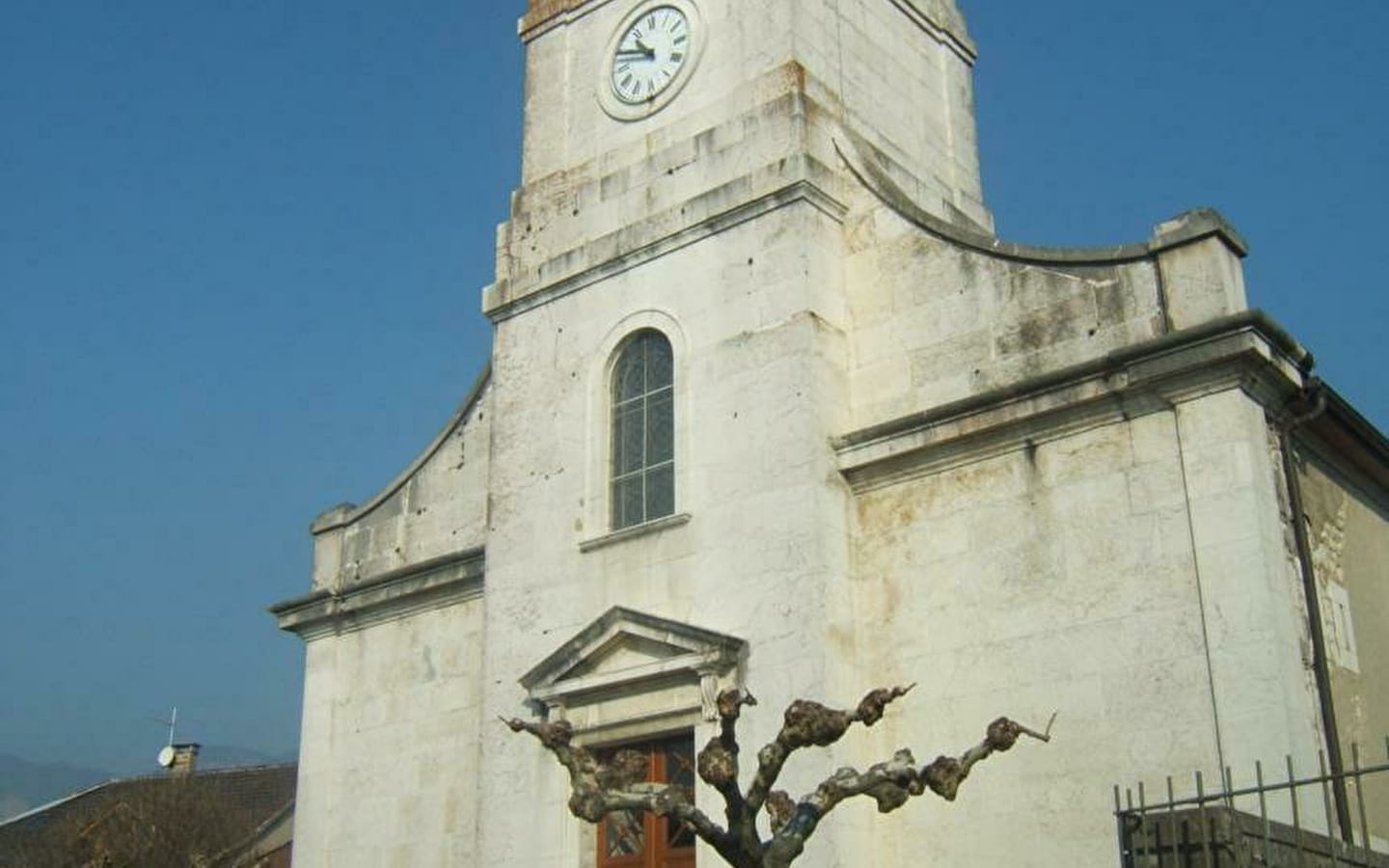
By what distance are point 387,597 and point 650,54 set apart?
6.67 meters

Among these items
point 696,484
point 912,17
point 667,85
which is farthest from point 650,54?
point 696,484

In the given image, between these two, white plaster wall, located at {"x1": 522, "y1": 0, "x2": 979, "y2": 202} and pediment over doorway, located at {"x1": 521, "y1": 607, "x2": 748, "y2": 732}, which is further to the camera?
white plaster wall, located at {"x1": 522, "y1": 0, "x2": 979, "y2": 202}

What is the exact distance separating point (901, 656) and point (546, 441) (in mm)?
4628

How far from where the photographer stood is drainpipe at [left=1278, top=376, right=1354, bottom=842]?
13117 mm

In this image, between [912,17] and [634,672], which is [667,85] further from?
[634,672]

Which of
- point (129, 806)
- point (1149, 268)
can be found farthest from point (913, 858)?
point (129, 806)

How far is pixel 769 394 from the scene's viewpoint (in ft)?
51.5

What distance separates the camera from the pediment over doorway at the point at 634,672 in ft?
49.2

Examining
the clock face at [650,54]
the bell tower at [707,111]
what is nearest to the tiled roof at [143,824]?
the bell tower at [707,111]

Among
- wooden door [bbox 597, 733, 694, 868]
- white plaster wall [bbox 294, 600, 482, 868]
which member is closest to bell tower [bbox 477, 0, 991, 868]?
wooden door [bbox 597, 733, 694, 868]

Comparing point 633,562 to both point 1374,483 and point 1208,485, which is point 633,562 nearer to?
point 1208,485

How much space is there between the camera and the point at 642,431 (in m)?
16.8

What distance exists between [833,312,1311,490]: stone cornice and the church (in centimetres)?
3

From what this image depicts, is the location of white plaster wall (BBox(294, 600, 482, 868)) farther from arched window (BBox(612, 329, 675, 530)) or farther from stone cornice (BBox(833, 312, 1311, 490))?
stone cornice (BBox(833, 312, 1311, 490))
